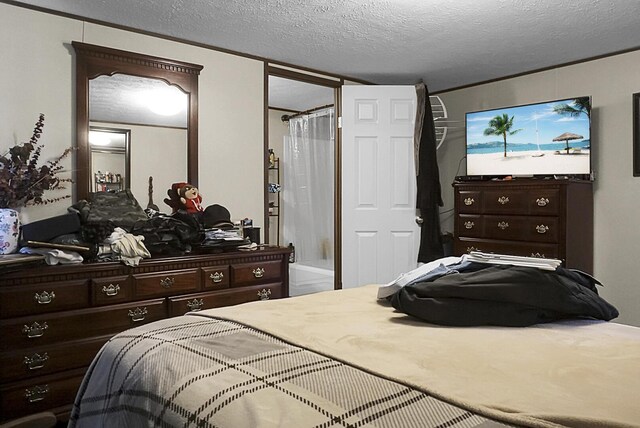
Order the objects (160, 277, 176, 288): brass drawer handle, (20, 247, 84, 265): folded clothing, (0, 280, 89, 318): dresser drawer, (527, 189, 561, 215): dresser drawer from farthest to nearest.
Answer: (527, 189, 561, 215): dresser drawer → (160, 277, 176, 288): brass drawer handle → (20, 247, 84, 265): folded clothing → (0, 280, 89, 318): dresser drawer

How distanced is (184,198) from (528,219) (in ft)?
8.06

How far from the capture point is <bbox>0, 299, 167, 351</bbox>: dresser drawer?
2217mm

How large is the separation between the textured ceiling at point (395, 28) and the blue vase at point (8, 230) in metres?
1.22

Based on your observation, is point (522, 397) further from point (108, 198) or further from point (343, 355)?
point (108, 198)

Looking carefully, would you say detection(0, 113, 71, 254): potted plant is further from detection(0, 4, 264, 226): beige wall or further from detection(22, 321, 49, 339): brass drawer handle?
detection(22, 321, 49, 339): brass drawer handle

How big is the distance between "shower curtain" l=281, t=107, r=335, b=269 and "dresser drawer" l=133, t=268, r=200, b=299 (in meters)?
2.65

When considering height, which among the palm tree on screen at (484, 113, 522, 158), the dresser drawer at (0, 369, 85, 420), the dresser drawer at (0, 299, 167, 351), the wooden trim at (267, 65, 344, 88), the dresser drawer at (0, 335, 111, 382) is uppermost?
the wooden trim at (267, 65, 344, 88)

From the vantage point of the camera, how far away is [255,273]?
10.1 ft

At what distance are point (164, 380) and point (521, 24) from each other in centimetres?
299

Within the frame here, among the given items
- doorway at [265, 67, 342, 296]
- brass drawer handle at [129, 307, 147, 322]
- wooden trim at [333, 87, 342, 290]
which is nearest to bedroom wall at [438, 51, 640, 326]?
wooden trim at [333, 87, 342, 290]

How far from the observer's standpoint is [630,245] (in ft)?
11.8

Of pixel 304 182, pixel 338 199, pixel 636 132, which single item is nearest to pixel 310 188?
pixel 304 182

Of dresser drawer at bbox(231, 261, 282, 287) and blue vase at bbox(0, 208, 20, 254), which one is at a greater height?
blue vase at bbox(0, 208, 20, 254)

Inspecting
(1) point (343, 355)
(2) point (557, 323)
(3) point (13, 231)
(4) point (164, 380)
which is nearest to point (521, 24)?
(2) point (557, 323)
